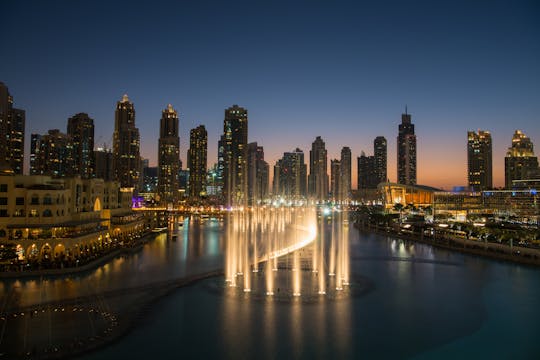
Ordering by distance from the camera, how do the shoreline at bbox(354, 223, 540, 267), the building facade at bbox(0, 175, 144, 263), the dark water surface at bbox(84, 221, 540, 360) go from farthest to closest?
the shoreline at bbox(354, 223, 540, 267)
the building facade at bbox(0, 175, 144, 263)
the dark water surface at bbox(84, 221, 540, 360)

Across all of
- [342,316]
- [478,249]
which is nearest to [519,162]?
[478,249]

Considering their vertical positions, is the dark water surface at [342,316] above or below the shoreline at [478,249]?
below

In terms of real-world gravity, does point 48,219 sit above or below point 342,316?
above

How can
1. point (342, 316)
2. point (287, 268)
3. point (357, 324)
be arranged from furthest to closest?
point (287, 268)
point (342, 316)
point (357, 324)

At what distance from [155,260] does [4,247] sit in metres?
10.8

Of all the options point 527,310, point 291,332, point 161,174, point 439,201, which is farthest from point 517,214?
point 161,174

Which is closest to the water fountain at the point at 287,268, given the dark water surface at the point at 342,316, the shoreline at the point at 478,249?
the dark water surface at the point at 342,316

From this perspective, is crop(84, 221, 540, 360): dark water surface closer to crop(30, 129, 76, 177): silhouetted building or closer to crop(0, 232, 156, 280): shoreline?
crop(0, 232, 156, 280): shoreline

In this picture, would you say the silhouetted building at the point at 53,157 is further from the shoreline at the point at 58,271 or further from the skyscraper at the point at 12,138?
the shoreline at the point at 58,271

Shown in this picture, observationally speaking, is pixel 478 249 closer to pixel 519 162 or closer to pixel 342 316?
pixel 342 316

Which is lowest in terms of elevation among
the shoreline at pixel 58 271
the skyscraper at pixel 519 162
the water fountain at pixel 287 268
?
the water fountain at pixel 287 268

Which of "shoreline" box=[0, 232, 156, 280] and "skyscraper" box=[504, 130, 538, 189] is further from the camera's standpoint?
"skyscraper" box=[504, 130, 538, 189]

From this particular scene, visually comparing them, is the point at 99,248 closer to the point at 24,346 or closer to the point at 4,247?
the point at 4,247

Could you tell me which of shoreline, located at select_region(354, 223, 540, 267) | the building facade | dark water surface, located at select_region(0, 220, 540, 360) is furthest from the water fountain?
the building facade
